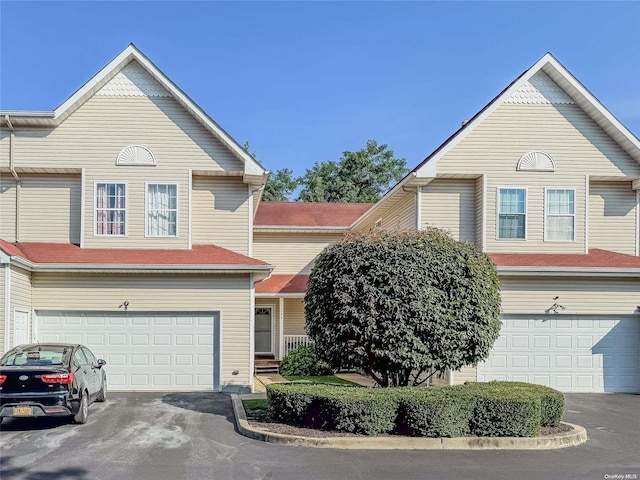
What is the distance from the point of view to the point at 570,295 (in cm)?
1708

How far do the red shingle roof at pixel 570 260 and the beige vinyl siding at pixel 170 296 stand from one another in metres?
7.40

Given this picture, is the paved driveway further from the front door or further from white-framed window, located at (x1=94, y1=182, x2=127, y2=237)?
the front door

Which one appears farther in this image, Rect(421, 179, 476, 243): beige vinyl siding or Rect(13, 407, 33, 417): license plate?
Rect(421, 179, 476, 243): beige vinyl siding

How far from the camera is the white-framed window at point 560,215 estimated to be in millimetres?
18250

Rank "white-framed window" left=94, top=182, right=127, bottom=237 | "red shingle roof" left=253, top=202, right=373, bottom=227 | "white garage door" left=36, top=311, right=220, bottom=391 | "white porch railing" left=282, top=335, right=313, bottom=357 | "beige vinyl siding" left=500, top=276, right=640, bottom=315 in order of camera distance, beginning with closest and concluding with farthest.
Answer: "white garage door" left=36, top=311, right=220, bottom=391 → "beige vinyl siding" left=500, top=276, right=640, bottom=315 → "white-framed window" left=94, top=182, right=127, bottom=237 → "white porch railing" left=282, top=335, right=313, bottom=357 → "red shingle roof" left=253, top=202, right=373, bottom=227

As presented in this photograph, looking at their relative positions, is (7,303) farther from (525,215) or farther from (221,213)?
(525,215)

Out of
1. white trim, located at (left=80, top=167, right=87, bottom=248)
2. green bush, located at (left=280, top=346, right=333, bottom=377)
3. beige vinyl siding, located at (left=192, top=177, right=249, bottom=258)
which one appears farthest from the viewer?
green bush, located at (left=280, top=346, right=333, bottom=377)

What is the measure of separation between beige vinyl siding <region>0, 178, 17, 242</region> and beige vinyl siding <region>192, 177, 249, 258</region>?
5.14 meters

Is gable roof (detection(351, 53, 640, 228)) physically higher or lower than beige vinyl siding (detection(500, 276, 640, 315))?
higher

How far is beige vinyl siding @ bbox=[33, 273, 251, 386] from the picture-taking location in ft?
53.0

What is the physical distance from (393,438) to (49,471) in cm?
523

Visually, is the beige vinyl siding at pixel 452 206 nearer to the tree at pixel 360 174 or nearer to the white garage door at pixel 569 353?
the white garage door at pixel 569 353

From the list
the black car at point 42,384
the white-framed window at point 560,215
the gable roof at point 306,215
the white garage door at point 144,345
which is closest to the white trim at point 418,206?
the white-framed window at point 560,215

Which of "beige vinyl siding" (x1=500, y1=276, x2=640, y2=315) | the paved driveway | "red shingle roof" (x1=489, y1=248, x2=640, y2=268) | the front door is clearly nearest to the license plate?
the paved driveway
